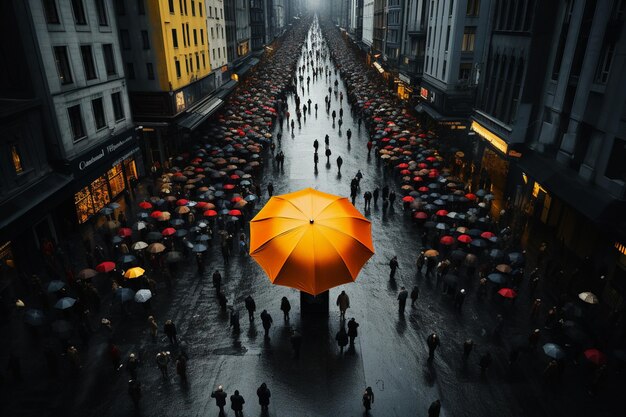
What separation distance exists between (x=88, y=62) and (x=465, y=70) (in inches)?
1306

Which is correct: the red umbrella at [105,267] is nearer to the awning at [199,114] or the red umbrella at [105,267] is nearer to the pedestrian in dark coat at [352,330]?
the pedestrian in dark coat at [352,330]

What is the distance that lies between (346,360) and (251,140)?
2656cm

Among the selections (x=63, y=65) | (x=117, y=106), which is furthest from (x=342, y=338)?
(x=117, y=106)

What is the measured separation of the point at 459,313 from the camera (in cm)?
1733

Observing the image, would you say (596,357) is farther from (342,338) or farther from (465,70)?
(465,70)

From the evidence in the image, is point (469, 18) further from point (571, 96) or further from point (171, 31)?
point (171, 31)

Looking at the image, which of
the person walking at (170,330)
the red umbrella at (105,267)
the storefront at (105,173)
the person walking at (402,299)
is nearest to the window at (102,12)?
the storefront at (105,173)

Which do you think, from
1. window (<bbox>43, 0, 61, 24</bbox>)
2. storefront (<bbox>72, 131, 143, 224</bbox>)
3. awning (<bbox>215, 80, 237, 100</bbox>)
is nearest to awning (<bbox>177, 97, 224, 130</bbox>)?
awning (<bbox>215, 80, 237, 100</bbox>)

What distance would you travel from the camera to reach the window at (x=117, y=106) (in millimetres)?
28902

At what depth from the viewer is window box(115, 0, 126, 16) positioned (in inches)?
1242

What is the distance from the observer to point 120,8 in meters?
31.8

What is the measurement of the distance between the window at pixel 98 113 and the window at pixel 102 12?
5.40 meters

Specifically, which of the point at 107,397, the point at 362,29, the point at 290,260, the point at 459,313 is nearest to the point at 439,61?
the point at 459,313

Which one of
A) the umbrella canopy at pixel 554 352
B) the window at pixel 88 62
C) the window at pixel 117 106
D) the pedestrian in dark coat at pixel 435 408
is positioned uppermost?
the window at pixel 88 62
